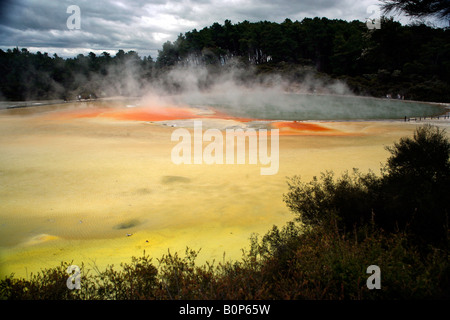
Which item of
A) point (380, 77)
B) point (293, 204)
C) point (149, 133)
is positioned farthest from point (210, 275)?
point (380, 77)

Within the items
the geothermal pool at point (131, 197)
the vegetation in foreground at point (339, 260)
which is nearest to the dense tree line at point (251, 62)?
the geothermal pool at point (131, 197)

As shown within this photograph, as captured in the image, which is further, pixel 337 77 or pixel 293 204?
pixel 337 77

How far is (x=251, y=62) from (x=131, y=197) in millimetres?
Answer: 82730

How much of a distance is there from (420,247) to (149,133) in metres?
20.6

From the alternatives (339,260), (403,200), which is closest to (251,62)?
(403,200)

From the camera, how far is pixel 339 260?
4.61m

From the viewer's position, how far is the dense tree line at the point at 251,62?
54713mm

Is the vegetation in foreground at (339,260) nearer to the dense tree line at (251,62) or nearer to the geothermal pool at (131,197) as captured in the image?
the geothermal pool at (131,197)

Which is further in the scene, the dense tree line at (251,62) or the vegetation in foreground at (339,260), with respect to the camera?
the dense tree line at (251,62)

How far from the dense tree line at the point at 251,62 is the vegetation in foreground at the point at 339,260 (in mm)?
33972

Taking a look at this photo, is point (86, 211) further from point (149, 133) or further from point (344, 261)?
point (149, 133)

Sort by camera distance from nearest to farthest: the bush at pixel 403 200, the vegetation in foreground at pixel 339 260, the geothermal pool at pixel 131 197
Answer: the vegetation in foreground at pixel 339 260, the bush at pixel 403 200, the geothermal pool at pixel 131 197

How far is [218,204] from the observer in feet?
34.3

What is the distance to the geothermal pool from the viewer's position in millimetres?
7711
